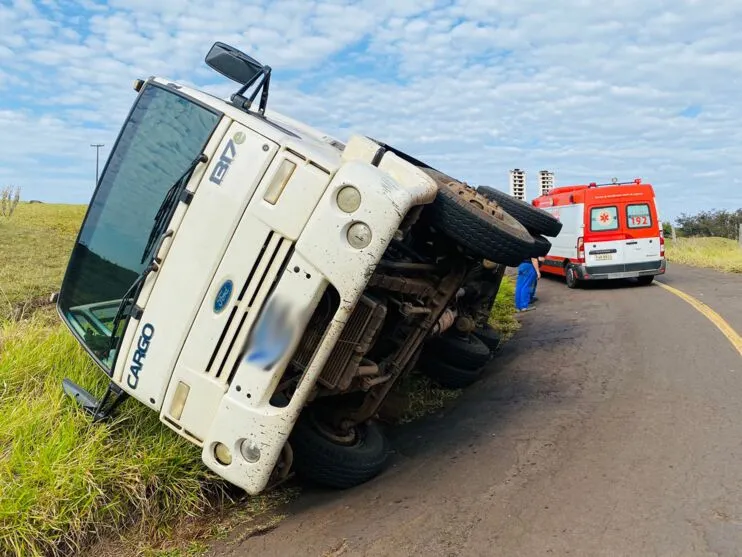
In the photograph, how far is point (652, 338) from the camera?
7.63 m

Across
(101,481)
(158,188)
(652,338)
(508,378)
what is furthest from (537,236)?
(101,481)

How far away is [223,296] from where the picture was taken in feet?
11.6

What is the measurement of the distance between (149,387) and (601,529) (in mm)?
2504

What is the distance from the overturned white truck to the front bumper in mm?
10275

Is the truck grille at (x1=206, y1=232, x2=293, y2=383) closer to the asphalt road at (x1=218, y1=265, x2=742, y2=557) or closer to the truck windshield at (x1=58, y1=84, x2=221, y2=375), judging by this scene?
the truck windshield at (x1=58, y1=84, x2=221, y2=375)

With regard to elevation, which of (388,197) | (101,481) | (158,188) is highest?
(388,197)

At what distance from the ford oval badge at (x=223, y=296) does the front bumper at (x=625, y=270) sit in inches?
467

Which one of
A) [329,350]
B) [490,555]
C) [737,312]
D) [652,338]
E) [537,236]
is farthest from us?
[737,312]

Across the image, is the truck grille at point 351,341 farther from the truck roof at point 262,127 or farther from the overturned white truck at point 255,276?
the truck roof at point 262,127

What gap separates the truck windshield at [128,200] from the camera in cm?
386

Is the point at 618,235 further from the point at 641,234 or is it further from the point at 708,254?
the point at 708,254

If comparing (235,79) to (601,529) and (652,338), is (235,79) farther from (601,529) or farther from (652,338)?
(652,338)

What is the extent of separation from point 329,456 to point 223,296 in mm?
Result: 1210

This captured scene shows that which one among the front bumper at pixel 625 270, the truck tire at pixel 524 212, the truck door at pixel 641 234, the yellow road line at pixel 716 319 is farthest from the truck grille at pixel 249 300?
the truck door at pixel 641 234
